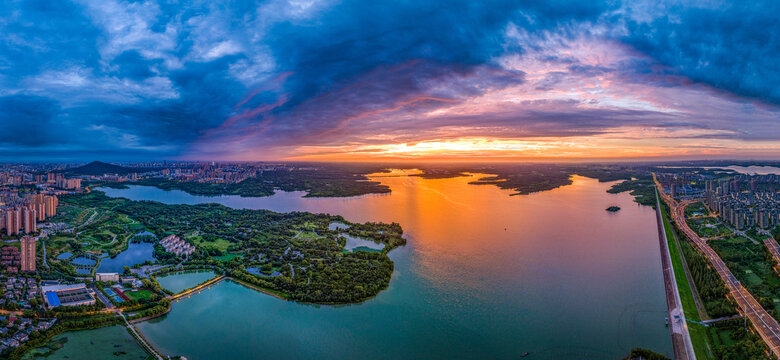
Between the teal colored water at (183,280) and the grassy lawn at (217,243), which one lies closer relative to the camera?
the teal colored water at (183,280)

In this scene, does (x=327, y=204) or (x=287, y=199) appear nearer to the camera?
(x=327, y=204)

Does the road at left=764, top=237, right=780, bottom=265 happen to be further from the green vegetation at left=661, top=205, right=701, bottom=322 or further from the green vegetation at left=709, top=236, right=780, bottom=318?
the green vegetation at left=661, top=205, right=701, bottom=322

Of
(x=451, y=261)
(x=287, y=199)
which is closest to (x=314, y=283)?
(x=451, y=261)

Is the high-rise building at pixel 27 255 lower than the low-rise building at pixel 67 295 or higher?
higher

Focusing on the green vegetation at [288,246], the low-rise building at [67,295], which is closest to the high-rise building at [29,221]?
the green vegetation at [288,246]

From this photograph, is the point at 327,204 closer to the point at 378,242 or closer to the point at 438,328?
the point at 378,242

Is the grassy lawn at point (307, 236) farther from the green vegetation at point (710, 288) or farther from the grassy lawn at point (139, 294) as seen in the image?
the green vegetation at point (710, 288)

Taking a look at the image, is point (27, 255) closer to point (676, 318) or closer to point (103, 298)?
point (103, 298)
